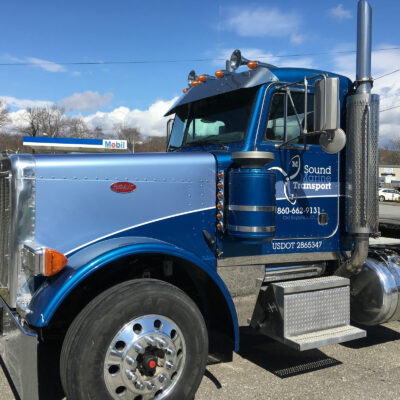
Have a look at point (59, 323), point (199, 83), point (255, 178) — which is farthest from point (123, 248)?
point (199, 83)

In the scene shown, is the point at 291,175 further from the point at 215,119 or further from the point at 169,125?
the point at 169,125

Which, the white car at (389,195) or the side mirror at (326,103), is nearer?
the side mirror at (326,103)

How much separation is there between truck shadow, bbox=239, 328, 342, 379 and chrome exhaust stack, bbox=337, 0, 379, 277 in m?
0.96

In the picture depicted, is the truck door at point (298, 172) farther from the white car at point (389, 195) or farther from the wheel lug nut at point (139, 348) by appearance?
the white car at point (389, 195)

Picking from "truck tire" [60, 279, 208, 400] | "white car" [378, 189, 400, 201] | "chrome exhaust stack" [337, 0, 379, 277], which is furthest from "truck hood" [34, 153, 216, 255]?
"white car" [378, 189, 400, 201]

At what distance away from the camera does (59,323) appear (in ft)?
11.3

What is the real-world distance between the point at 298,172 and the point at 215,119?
914 millimetres

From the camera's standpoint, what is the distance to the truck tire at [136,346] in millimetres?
2799

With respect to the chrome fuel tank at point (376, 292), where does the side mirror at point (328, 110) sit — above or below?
above

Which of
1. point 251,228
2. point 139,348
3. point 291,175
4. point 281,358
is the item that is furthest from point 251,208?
point 281,358

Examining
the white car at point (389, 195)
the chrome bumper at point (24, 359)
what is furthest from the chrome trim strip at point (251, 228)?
the white car at point (389, 195)

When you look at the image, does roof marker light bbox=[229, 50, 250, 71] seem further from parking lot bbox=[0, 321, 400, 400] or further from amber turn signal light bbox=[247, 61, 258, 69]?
parking lot bbox=[0, 321, 400, 400]

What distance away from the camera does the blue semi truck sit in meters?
2.91

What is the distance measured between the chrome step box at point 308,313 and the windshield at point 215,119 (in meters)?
1.37
